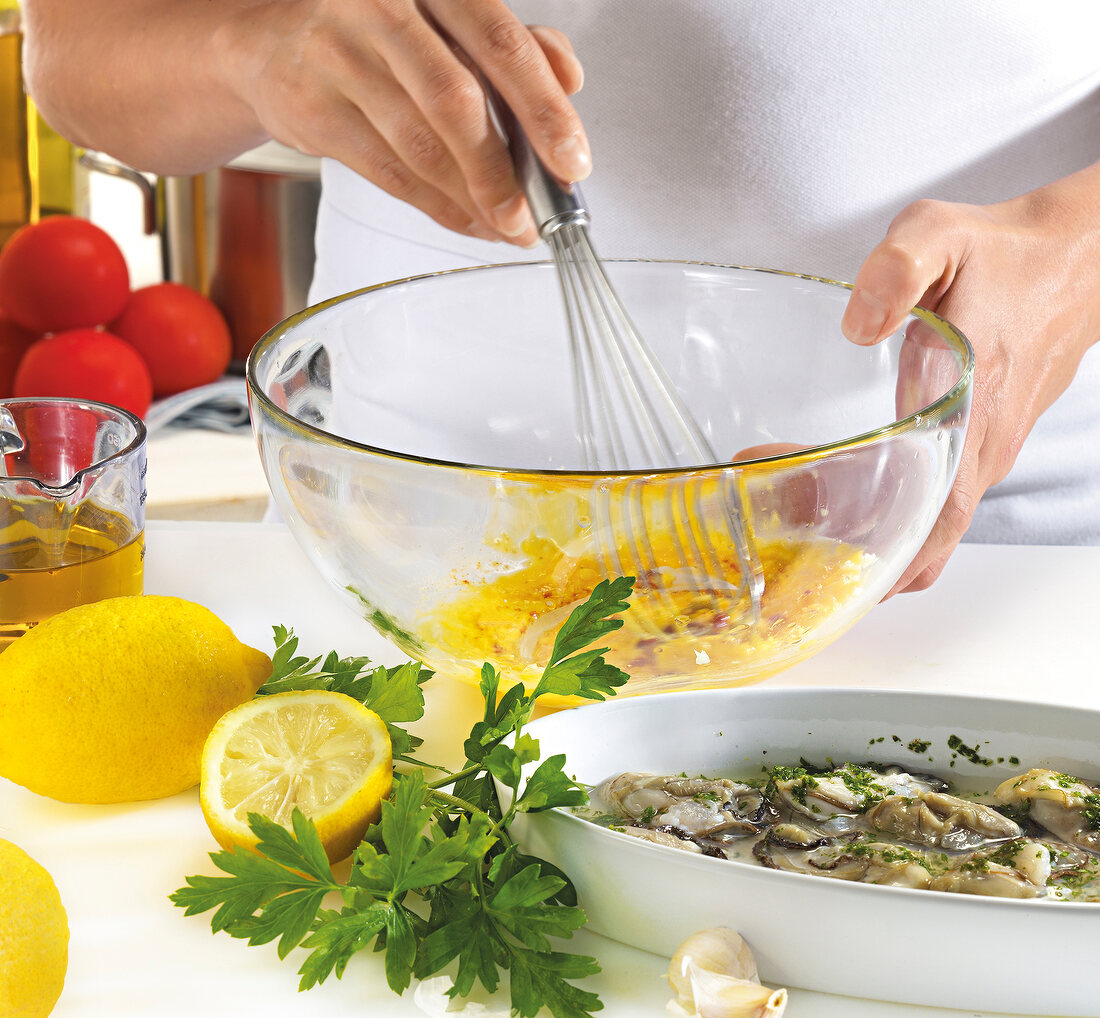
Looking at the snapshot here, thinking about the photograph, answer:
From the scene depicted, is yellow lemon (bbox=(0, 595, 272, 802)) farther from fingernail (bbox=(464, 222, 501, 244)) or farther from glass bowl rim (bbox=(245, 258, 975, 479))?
fingernail (bbox=(464, 222, 501, 244))

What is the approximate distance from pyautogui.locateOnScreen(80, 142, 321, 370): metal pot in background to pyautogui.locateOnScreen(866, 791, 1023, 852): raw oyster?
1467 mm

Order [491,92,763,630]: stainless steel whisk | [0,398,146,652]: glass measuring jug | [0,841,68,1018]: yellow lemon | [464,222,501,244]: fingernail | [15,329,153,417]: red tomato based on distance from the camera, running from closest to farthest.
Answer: [0,841,68,1018]: yellow lemon < [491,92,763,630]: stainless steel whisk < [0,398,146,652]: glass measuring jug < [464,222,501,244]: fingernail < [15,329,153,417]: red tomato

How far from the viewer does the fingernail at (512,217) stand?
0.71 meters

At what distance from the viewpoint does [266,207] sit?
1.80m

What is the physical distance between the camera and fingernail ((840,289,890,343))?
63 centimetres

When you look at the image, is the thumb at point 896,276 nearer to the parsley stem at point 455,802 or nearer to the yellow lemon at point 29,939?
the parsley stem at point 455,802

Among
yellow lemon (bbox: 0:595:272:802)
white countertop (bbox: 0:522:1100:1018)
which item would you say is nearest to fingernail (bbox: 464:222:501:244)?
white countertop (bbox: 0:522:1100:1018)

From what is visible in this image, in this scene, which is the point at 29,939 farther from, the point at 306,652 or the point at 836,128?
the point at 836,128

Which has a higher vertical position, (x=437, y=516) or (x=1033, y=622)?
(x=437, y=516)

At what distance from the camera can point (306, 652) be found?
0.69 m

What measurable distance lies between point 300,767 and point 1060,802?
0.29m

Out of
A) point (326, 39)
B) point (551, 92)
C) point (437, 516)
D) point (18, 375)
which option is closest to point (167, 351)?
point (18, 375)

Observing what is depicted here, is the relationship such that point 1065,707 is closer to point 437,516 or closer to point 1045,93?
point 437,516

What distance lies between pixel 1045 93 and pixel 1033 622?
44 centimetres
